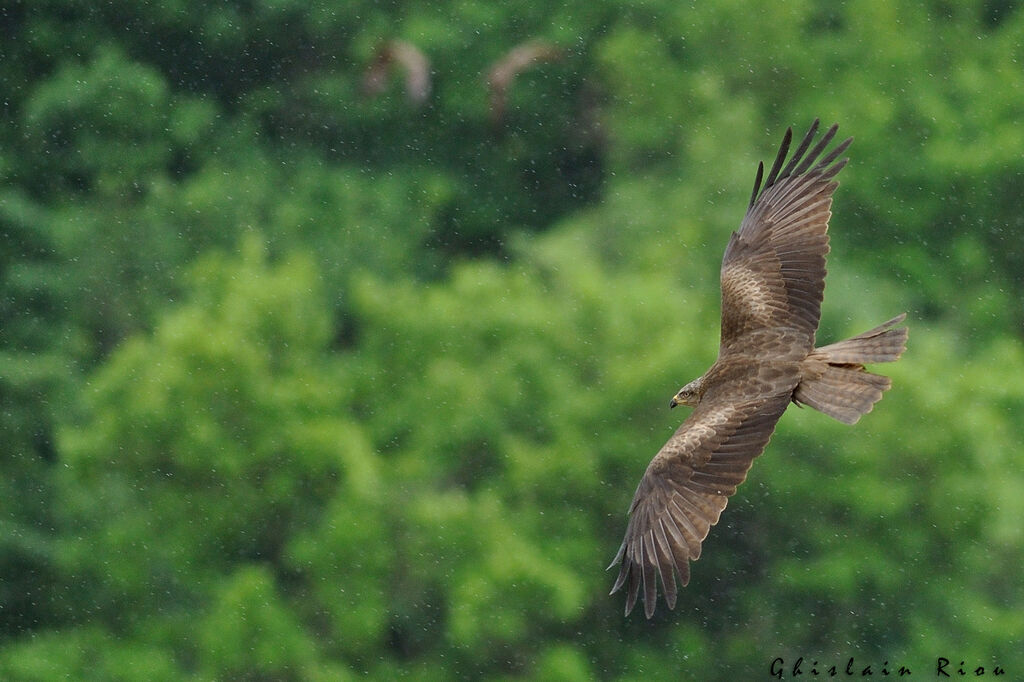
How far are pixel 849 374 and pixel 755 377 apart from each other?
40cm

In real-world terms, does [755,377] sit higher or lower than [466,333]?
lower

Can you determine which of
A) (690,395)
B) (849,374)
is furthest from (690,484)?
(690,395)

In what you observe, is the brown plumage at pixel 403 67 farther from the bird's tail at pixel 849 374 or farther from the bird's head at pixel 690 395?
the bird's tail at pixel 849 374

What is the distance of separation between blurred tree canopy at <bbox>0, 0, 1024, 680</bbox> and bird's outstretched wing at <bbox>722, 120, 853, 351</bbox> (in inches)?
469

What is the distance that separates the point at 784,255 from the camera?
8.38 metres

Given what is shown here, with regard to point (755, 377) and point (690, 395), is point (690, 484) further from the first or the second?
point (690, 395)

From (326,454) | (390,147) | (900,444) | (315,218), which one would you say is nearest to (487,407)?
(326,454)

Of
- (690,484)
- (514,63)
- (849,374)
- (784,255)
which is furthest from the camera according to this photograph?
(514,63)

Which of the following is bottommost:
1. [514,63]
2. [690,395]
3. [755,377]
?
[755,377]

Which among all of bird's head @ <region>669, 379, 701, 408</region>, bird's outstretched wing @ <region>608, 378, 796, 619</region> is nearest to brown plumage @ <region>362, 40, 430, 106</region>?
bird's head @ <region>669, 379, 701, 408</region>

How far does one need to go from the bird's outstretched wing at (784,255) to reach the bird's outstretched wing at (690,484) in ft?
2.14

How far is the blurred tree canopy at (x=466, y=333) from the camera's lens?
2106cm

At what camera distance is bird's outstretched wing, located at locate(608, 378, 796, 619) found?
6.98 meters

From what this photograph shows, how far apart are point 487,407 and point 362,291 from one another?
12.3ft
